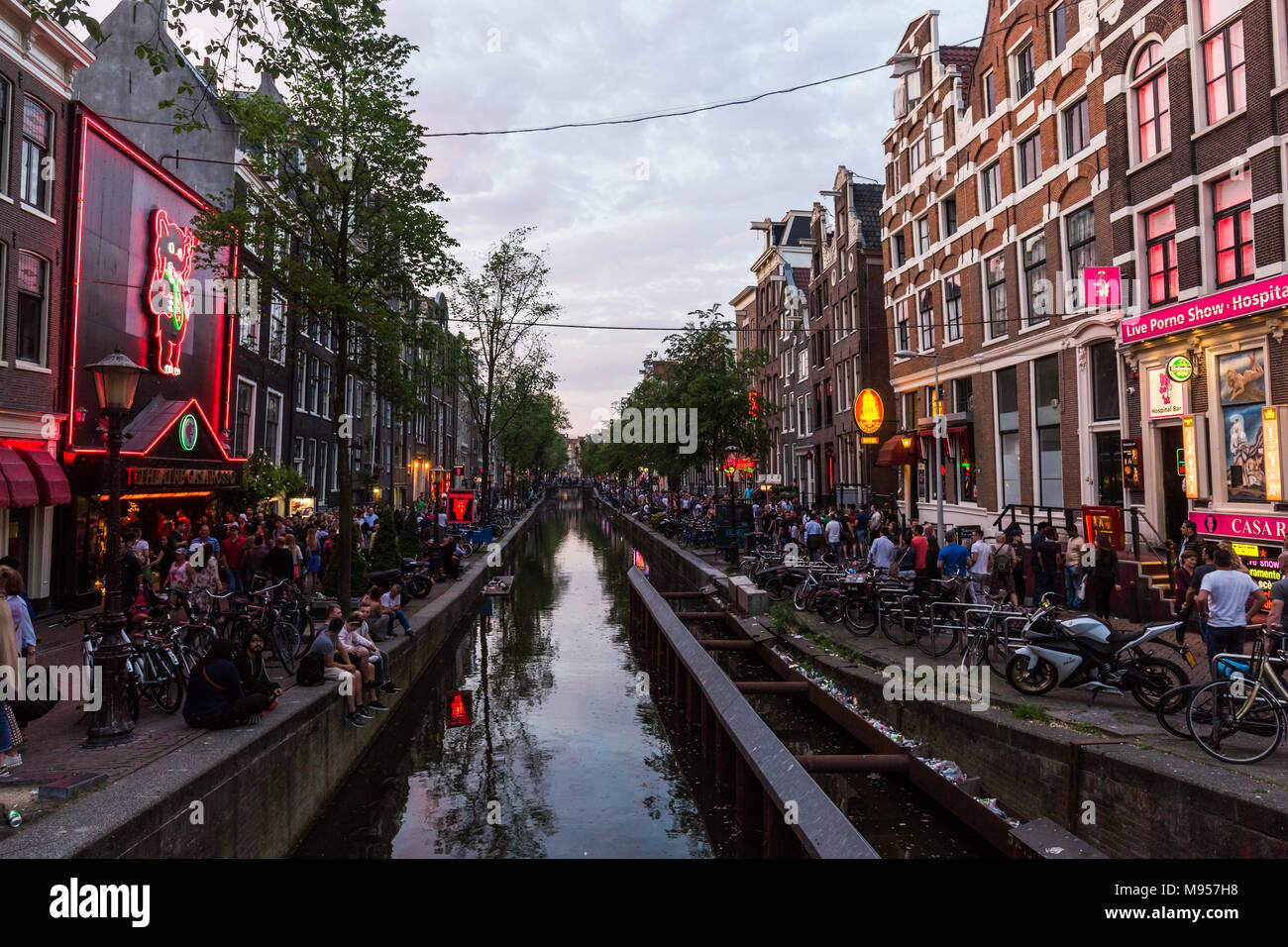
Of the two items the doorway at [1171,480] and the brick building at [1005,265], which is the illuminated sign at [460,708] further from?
the doorway at [1171,480]

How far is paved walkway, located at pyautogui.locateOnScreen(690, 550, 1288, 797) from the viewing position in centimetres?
677

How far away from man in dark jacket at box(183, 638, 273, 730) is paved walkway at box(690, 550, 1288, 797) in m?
8.52

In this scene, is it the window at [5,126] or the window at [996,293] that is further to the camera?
the window at [996,293]

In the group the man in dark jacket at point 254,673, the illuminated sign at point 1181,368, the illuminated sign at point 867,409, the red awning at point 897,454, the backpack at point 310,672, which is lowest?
the backpack at point 310,672

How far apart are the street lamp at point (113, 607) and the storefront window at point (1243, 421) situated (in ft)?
59.4

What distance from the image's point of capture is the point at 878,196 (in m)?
40.1

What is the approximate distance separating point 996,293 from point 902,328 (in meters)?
6.54

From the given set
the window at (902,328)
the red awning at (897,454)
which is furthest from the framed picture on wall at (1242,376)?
the window at (902,328)

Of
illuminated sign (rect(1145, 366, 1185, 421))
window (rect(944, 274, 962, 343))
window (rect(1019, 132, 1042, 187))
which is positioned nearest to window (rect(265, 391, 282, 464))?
window (rect(944, 274, 962, 343))

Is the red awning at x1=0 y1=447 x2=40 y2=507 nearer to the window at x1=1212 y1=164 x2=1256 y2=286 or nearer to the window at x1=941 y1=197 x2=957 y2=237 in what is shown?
the window at x1=1212 y1=164 x2=1256 y2=286

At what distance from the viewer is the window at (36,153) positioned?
51.6 ft

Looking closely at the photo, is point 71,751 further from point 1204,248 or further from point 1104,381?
point 1104,381

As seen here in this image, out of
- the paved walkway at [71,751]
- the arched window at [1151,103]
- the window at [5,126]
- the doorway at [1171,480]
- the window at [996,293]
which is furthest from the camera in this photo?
the window at [996,293]

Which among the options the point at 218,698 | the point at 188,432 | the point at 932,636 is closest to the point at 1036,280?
the point at 932,636
